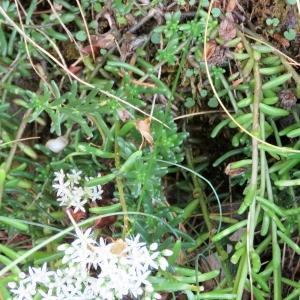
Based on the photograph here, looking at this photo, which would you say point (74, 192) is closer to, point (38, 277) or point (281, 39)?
point (38, 277)

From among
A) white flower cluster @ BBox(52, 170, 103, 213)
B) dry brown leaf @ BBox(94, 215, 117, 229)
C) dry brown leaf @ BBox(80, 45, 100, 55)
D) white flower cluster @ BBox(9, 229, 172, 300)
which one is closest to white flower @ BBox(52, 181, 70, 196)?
white flower cluster @ BBox(52, 170, 103, 213)

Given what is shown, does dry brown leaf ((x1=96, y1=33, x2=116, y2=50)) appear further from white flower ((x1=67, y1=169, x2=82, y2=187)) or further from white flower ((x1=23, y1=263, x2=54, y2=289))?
white flower ((x1=23, y1=263, x2=54, y2=289))

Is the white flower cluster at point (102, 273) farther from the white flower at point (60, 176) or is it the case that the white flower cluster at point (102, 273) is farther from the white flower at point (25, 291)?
the white flower at point (60, 176)

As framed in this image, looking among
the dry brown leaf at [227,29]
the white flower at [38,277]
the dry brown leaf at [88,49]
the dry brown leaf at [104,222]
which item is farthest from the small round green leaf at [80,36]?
the white flower at [38,277]

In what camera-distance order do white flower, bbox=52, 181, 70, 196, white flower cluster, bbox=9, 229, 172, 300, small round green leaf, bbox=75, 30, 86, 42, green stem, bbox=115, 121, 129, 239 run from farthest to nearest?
1. small round green leaf, bbox=75, 30, 86, 42
2. white flower, bbox=52, 181, 70, 196
3. green stem, bbox=115, 121, 129, 239
4. white flower cluster, bbox=9, 229, 172, 300

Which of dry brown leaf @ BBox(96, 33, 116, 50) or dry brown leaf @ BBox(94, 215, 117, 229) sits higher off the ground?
dry brown leaf @ BBox(96, 33, 116, 50)
